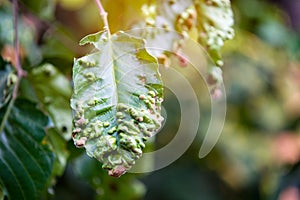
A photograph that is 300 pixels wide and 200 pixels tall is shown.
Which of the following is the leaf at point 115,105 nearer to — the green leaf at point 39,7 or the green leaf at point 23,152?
the green leaf at point 23,152

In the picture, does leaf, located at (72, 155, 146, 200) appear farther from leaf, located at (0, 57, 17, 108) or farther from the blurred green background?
the blurred green background

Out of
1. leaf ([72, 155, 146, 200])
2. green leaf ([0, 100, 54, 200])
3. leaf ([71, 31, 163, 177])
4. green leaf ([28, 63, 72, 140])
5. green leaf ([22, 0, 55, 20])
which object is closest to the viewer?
leaf ([71, 31, 163, 177])

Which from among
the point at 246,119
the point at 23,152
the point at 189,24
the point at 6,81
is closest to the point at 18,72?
the point at 6,81

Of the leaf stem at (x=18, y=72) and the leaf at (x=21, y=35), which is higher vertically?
the leaf stem at (x=18, y=72)

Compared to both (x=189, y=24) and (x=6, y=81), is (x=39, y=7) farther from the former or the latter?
(x=189, y=24)

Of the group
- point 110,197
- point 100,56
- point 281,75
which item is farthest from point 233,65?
point 100,56

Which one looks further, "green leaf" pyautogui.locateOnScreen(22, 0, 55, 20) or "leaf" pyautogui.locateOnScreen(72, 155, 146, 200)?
"green leaf" pyautogui.locateOnScreen(22, 0, 55, 20)

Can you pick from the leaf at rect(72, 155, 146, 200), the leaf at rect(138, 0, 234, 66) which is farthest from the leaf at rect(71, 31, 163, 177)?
the leaf at rect(72, 155, 146, 200)

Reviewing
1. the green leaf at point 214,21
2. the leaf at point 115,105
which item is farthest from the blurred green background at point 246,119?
the leaf at point 115,105
